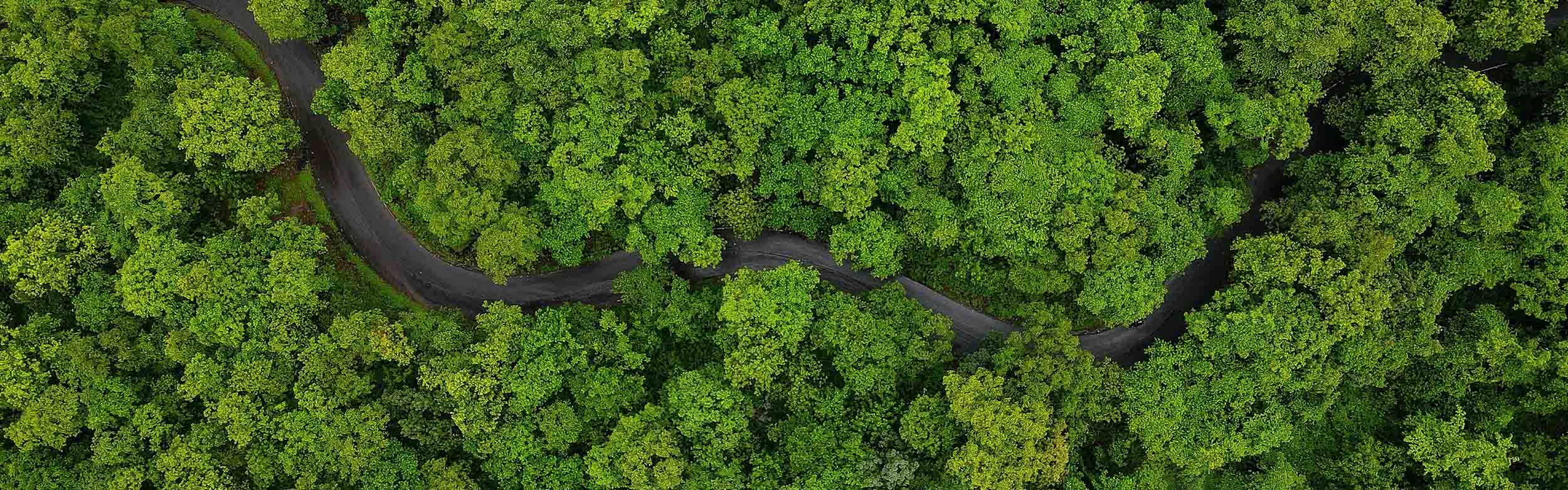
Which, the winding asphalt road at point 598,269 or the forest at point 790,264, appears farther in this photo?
the winding asphalt road at point 598,269

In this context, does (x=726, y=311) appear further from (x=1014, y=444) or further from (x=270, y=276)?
(x=270, y=276)

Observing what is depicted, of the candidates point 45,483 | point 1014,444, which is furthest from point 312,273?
point 1014,444

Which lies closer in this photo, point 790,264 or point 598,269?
point 790,264

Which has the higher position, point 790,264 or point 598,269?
point 598,269

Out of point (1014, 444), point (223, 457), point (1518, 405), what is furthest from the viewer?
point (1518, 405)
